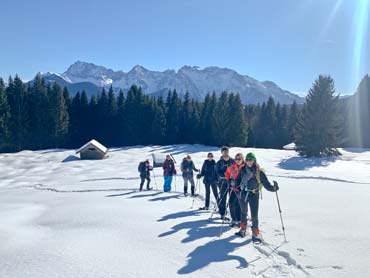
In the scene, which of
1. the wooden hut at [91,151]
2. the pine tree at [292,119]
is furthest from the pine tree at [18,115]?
the pine tree at [292,119]

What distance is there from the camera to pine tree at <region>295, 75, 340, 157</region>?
38125 millimetres

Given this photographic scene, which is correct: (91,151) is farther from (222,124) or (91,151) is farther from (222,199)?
(222,199)

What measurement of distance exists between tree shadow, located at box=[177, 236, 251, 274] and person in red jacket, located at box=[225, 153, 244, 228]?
143 centimetres

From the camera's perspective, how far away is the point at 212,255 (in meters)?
6.09

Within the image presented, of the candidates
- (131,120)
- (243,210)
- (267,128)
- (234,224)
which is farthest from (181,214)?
A: (267,128)

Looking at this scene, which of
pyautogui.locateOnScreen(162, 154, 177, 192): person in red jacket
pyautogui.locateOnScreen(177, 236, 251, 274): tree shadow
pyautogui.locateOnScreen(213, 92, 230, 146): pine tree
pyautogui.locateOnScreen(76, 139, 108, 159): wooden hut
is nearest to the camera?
pyautogui.locateOnScreen(177, 236, 251, 274): tree shadow

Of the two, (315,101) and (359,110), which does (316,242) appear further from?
(359,110)

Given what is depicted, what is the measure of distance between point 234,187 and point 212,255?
2518mm

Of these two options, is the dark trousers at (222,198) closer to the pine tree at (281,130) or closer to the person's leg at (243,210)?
the person's leg at (243,210)

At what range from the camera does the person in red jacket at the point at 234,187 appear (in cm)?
826

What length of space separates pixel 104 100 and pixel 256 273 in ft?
211

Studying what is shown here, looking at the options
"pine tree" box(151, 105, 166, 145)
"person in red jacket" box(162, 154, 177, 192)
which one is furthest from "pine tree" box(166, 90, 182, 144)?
"person in red jacket" box(162, 154, 177, 192)

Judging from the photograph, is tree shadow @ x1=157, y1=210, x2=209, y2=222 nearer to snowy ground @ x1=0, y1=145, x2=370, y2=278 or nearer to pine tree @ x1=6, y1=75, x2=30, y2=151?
snowy ground @ x1=0, y1=145, x2=370, y2=278

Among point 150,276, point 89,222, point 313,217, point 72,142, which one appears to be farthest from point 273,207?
point 72,142
